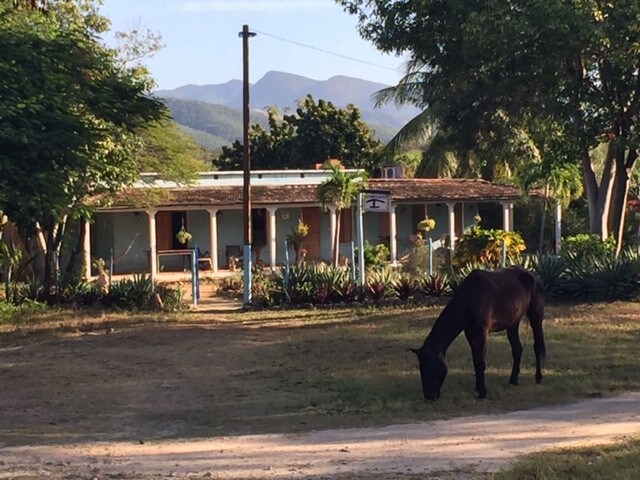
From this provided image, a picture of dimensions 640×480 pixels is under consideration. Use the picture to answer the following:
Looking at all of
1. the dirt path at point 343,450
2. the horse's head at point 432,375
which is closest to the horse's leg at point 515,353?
the horse's head at point 432,375

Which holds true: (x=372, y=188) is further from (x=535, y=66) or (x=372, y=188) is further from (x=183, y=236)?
(x=535, y=66)

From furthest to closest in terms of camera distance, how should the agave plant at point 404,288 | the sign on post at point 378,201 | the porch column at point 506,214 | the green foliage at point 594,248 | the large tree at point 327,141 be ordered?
the large tree at point 327,141 < the porch column at point 506,214 < the agave plant at point 404,288 < the green foliage at point 594,248 < the sign on post at point 378,201

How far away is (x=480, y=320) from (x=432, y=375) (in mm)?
901

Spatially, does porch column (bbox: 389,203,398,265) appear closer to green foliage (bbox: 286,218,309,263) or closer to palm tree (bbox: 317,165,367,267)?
green foliage (bbox: 286,218,309,263)

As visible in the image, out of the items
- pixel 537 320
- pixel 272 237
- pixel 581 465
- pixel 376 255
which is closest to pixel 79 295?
pixel 272 237

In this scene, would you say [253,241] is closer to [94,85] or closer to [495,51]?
[94,85]

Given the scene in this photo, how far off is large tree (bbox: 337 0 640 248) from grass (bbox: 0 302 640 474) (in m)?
3.59

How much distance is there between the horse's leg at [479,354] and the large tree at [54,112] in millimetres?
8463

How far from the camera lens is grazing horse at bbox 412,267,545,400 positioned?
33.3ft

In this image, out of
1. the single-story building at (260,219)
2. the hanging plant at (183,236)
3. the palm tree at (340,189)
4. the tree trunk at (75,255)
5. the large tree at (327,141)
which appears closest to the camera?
the palm tree at (340,189)

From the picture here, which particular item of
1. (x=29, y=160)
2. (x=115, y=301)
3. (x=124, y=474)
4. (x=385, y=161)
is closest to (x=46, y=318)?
(x=115, y=301)

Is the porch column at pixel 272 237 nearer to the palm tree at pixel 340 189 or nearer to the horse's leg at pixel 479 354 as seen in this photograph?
the palm tree at pixel 340 189

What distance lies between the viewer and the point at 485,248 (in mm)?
24047

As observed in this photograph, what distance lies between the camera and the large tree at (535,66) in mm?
15750
